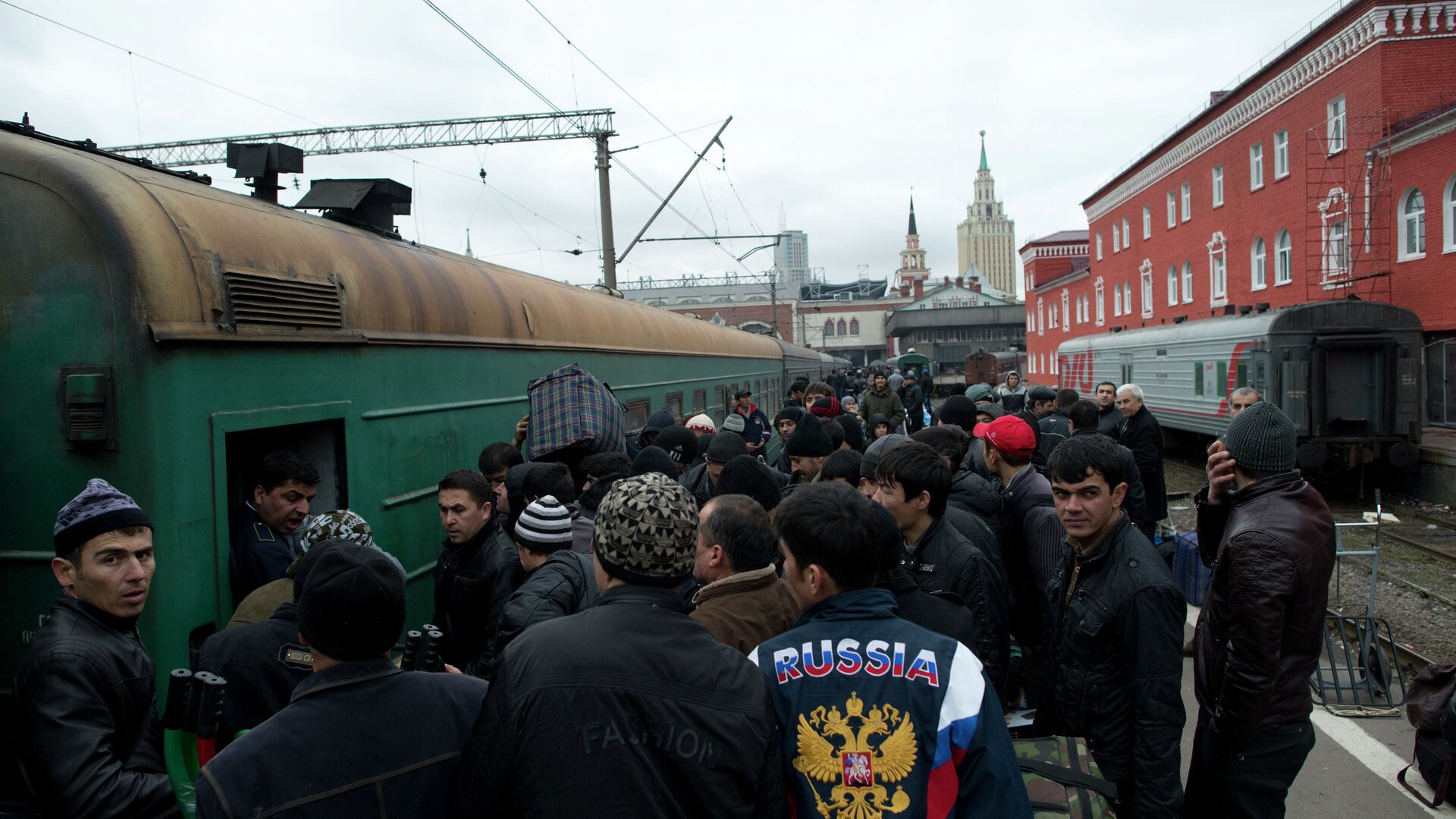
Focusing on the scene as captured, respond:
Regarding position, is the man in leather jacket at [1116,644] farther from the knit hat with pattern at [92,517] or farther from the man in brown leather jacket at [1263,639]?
the knit hat with pattern at [92,517]

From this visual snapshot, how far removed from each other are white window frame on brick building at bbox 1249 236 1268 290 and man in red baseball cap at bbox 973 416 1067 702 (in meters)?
27.0

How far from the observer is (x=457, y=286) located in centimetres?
570

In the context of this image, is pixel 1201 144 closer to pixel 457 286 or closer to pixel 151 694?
pixel 457 286

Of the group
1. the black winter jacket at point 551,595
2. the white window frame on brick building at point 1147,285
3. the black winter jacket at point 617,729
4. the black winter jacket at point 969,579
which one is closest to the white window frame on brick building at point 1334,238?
the white window frame on brick building at point 1147,285

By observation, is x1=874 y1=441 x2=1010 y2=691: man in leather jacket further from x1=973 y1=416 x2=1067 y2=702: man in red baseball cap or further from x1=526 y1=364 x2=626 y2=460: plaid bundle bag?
x1=526 y1=364 x2=626 y2=460: plaid bundle bag

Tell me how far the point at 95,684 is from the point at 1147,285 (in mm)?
39392

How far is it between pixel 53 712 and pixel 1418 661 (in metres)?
7.86

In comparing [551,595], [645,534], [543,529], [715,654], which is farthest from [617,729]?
[543,529]

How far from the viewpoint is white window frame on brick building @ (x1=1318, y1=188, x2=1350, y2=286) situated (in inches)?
877

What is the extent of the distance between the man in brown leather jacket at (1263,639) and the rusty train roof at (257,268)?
3617 mm

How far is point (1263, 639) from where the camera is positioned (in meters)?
2.90

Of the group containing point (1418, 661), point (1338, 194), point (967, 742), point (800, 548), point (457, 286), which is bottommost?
point (1418, 661)

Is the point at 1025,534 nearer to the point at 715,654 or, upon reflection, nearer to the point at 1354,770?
the point at 1354,770

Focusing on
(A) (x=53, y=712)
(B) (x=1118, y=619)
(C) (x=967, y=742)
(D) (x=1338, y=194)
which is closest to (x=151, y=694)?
(A) (x=53, y=712)
